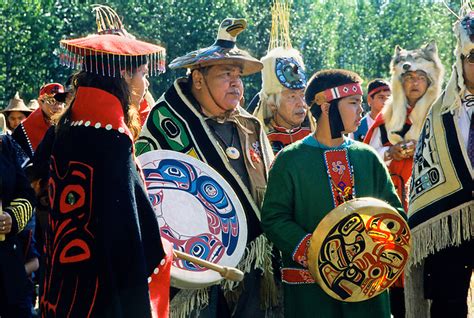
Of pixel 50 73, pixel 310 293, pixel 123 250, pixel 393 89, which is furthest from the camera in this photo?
pixel 50 73

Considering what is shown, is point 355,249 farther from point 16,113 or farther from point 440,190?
point 16,113

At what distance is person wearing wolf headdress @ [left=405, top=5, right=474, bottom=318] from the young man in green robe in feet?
3.03

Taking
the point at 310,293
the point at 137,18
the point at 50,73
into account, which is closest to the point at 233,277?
the point at 310,293

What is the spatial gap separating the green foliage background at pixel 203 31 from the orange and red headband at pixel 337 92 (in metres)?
17.3

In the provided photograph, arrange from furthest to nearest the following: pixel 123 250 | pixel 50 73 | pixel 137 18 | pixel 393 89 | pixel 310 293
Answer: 1. pixel 137 18
2. pixel 50 73
3. pixel 393 89
4. pixel 310 293
5. pixel 123 250

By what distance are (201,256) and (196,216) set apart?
0.75 feet

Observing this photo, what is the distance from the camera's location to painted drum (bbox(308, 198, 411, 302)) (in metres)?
4.90

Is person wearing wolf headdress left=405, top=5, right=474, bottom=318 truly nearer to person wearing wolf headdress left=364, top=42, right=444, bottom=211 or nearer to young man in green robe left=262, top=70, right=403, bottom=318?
young man in green robe left=262, top=70, right=403, bottom=318

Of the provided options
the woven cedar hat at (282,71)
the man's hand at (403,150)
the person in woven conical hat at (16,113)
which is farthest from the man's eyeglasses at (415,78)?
the person in woven conical hat at (16,113)

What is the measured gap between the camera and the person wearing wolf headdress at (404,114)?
7.98 meters

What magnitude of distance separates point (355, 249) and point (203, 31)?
2703cm

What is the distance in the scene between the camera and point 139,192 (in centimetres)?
423

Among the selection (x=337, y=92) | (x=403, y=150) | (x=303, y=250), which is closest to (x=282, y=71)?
(x=403, y=150)

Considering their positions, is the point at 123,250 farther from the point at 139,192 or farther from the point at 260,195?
the point at 260,195
